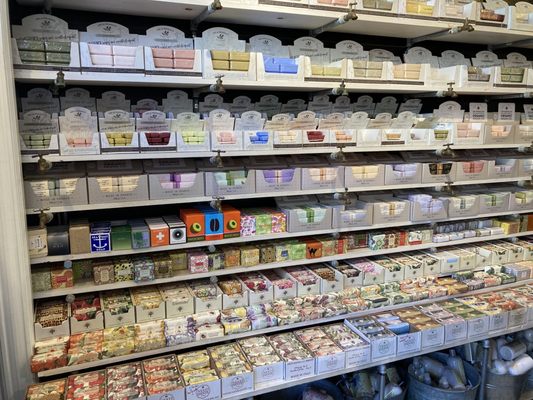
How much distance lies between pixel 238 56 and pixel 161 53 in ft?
1.25

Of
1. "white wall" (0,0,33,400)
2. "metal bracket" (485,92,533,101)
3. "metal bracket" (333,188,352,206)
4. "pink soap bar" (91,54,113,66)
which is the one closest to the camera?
"white wall" (0,0,33,400)

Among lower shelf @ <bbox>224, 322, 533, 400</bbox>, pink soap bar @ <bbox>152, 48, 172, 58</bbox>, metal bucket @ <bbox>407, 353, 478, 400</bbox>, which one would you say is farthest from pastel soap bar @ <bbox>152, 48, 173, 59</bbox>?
metal bucket @ <bbox>407, 353, 478, 400</bbox>

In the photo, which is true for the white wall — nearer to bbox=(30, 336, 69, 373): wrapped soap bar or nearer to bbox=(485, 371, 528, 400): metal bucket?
bbox=(30, 336, 69, 373): wrapped soap bar

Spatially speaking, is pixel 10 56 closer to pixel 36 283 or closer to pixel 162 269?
pixel 36 283

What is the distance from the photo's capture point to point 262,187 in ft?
7.90

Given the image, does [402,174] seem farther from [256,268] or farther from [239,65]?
[239,65]

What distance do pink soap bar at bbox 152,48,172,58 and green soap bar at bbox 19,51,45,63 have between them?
0.47m

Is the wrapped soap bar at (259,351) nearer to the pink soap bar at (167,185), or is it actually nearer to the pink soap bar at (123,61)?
the pink soap bar at (167,185)

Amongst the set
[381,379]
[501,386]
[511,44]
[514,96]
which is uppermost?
[511,44]

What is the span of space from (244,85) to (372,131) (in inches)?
32.4

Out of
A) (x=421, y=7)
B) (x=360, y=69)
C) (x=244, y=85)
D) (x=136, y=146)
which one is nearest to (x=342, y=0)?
(x=360, y=69)

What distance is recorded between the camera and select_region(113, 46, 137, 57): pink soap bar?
6.63 ft

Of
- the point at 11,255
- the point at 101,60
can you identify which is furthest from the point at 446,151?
the point at 11,255

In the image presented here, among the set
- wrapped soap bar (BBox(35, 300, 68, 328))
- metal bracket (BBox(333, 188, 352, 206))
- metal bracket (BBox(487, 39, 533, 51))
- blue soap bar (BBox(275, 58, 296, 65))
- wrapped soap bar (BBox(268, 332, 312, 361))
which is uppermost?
metal bracket (BBox(487, 39, 533, 51))
